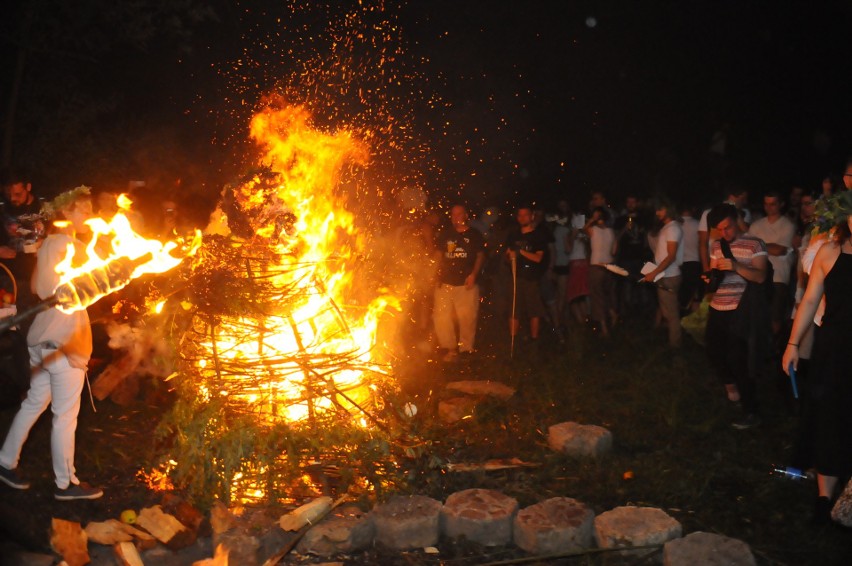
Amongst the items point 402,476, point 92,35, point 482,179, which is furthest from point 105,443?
point 482,179

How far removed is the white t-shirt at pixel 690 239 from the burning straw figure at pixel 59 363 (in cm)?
809

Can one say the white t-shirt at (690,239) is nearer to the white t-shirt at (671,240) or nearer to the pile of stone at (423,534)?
the white t-shirt at (671,240)

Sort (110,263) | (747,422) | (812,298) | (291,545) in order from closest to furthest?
(110,263), (291,545), (812,298), (747,422)

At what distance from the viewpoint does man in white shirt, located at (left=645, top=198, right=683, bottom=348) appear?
1027cm

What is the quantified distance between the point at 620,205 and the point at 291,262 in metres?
15.2

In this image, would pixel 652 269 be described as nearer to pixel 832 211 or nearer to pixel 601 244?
pixel 601 244

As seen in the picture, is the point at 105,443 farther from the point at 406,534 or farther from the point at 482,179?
the point at 482,179

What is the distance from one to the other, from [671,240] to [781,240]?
1373mm

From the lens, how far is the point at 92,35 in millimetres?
16250

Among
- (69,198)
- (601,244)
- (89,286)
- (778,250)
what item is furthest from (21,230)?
(778,250)

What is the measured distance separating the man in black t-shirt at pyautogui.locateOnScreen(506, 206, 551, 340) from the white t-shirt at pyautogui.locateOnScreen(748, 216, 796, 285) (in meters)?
2.98

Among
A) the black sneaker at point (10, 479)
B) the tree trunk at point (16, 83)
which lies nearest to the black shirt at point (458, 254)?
the black sneaker at point (10, 479)

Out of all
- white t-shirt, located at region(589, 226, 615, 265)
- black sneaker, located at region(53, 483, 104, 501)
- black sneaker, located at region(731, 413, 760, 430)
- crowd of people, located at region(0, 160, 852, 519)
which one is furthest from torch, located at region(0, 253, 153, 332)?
white t-shirt, located at region(589, 226, 615, 265)

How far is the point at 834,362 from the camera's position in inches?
211
